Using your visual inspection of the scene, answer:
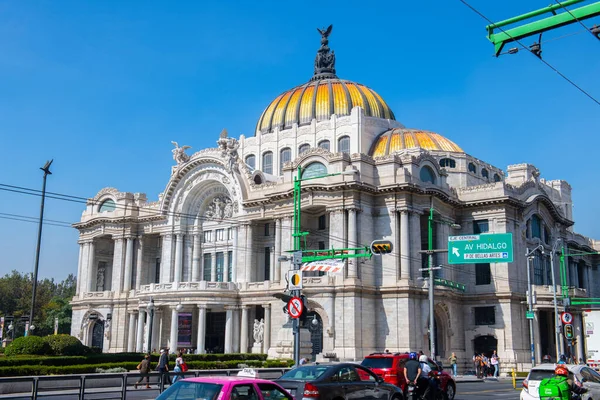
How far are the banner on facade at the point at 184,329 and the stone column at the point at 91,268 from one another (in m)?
17.6

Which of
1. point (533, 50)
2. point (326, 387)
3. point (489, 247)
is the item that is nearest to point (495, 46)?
point (533, 50)

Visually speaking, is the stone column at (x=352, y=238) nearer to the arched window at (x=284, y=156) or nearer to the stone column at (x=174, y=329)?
the stone column at (x=174, y=329)

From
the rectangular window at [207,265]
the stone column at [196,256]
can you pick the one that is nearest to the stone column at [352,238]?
the rectangular window at [207,265]

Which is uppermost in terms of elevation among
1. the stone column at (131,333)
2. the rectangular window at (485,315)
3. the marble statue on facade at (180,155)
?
the marble statue on facade at (180,155)

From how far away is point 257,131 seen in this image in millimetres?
77625

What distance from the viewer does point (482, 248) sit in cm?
3928

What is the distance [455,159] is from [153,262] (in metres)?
33.5

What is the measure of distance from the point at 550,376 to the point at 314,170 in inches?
1510

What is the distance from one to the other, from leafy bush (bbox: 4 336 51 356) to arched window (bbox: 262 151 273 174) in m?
34.3

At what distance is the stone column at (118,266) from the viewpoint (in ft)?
231

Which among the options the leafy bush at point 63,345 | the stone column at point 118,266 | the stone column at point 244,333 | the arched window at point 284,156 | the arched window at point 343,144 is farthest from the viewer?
the arched window at point 284,156

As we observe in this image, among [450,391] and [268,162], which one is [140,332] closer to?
[268,162]

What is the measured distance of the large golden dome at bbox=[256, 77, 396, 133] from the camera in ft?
238

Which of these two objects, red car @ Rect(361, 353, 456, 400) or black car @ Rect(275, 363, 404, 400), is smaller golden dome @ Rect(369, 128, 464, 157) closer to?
red car @ Rect(361, 353, 456, 400)
